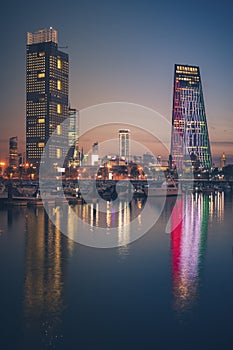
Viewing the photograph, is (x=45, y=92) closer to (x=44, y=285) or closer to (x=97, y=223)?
(x=97, y=223)

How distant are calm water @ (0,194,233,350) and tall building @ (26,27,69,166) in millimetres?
110561

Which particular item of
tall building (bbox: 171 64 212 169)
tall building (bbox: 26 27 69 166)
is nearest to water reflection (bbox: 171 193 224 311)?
tall building (bbox: 171 64 212 169)

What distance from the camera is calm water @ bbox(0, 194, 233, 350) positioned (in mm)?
9742

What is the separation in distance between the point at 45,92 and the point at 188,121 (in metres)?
44.2

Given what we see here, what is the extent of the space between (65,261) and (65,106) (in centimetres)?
13100

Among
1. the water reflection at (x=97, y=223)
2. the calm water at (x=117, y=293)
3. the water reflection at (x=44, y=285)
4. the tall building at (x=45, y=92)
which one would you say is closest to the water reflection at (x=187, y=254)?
the calm water at (x=117, y=293)

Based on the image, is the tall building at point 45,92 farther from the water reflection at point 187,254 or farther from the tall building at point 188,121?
the water reflection at point 187,254

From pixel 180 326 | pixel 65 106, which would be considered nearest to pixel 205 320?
pixel 180 326

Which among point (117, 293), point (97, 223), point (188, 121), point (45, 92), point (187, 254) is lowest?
point (117, 293)

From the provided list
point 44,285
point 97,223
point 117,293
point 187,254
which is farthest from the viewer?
point 97,223

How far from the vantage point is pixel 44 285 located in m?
13.3

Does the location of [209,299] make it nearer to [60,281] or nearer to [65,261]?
[60,281]

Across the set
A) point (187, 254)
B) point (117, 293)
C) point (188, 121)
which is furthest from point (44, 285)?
point (188, 121)

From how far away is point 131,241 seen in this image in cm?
2177
